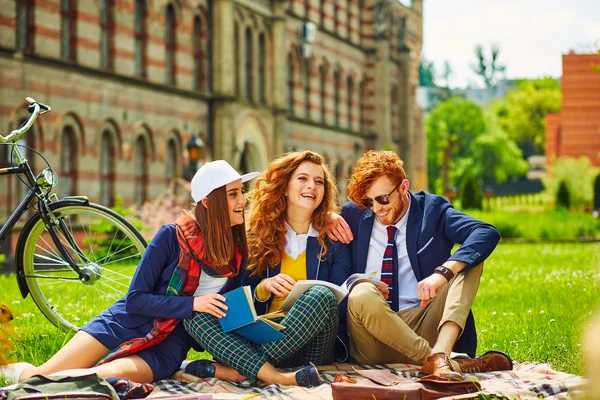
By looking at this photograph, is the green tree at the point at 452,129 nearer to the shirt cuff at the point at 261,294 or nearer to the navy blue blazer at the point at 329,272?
the navy blue blazer at the point at 329,272

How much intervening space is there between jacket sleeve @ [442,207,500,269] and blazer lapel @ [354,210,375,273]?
0.50 meters

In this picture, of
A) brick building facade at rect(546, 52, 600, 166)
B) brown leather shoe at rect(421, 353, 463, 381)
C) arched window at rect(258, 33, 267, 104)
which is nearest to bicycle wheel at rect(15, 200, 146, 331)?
brown leather shoe at rect(421, 353, 463, 381)

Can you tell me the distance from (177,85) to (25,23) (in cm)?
575

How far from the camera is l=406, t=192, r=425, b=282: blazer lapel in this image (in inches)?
230

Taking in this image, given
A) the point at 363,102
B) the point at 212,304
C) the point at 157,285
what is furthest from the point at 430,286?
the point at 363,102

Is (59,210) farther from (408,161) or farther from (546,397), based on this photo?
(408,161)

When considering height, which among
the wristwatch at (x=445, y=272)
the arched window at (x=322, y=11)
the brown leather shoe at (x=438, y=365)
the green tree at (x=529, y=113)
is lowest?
the brown leather shoe at (x=438, y=365)

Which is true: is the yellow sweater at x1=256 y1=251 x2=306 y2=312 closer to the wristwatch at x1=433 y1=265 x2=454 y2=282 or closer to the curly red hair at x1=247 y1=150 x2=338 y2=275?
the curly red hair at x1=247 y1=150 x2=338 y2=275

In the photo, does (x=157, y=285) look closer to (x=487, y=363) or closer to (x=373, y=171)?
(x=373, y=171)

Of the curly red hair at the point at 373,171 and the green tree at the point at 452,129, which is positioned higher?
the green tree at the point at 452,129

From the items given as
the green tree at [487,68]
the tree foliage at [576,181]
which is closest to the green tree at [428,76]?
the green tree at [487,68]

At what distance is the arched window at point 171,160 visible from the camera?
24.4 metres

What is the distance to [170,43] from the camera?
2486 cm

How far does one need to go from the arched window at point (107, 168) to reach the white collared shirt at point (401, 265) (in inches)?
654
